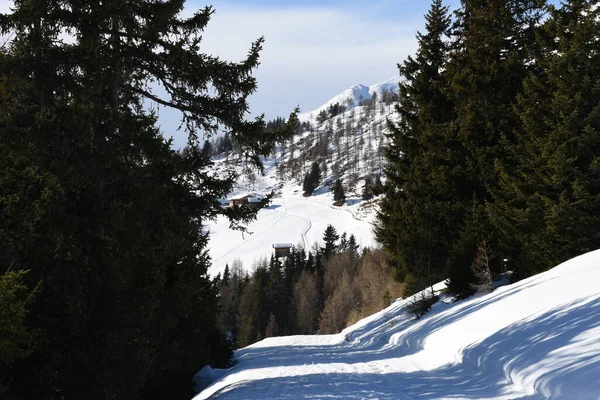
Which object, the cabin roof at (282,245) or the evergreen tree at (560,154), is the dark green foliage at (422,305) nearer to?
the evergreen tree at (560,154)

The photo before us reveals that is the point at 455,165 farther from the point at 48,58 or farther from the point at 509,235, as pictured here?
the point at 48,58

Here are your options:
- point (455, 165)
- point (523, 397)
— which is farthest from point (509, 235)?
point (523, 397)

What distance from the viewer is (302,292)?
65.7 metres

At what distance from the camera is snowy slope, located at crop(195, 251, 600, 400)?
6.86 meters

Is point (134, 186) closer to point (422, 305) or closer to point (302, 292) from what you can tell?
point (422, 305)

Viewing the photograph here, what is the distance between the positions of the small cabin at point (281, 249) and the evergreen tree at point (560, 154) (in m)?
67.4

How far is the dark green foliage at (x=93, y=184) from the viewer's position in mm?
7355

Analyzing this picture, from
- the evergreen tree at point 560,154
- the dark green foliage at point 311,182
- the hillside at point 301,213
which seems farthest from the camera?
the dark green foliage at point 311,182

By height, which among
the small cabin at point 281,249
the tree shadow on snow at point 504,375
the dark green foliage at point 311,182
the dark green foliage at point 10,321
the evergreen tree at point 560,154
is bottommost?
the tree shadow on snow at point 504,375

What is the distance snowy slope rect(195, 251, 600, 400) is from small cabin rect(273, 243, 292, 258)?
69.3m

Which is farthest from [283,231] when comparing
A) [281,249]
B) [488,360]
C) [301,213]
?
[488,360]

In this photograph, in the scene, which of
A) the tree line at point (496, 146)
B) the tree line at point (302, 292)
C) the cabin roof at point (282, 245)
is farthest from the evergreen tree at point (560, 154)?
the cabin roof at point (282, 245)

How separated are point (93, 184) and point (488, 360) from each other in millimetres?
8270

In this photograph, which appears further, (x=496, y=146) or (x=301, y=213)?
(x=301, y=213)
